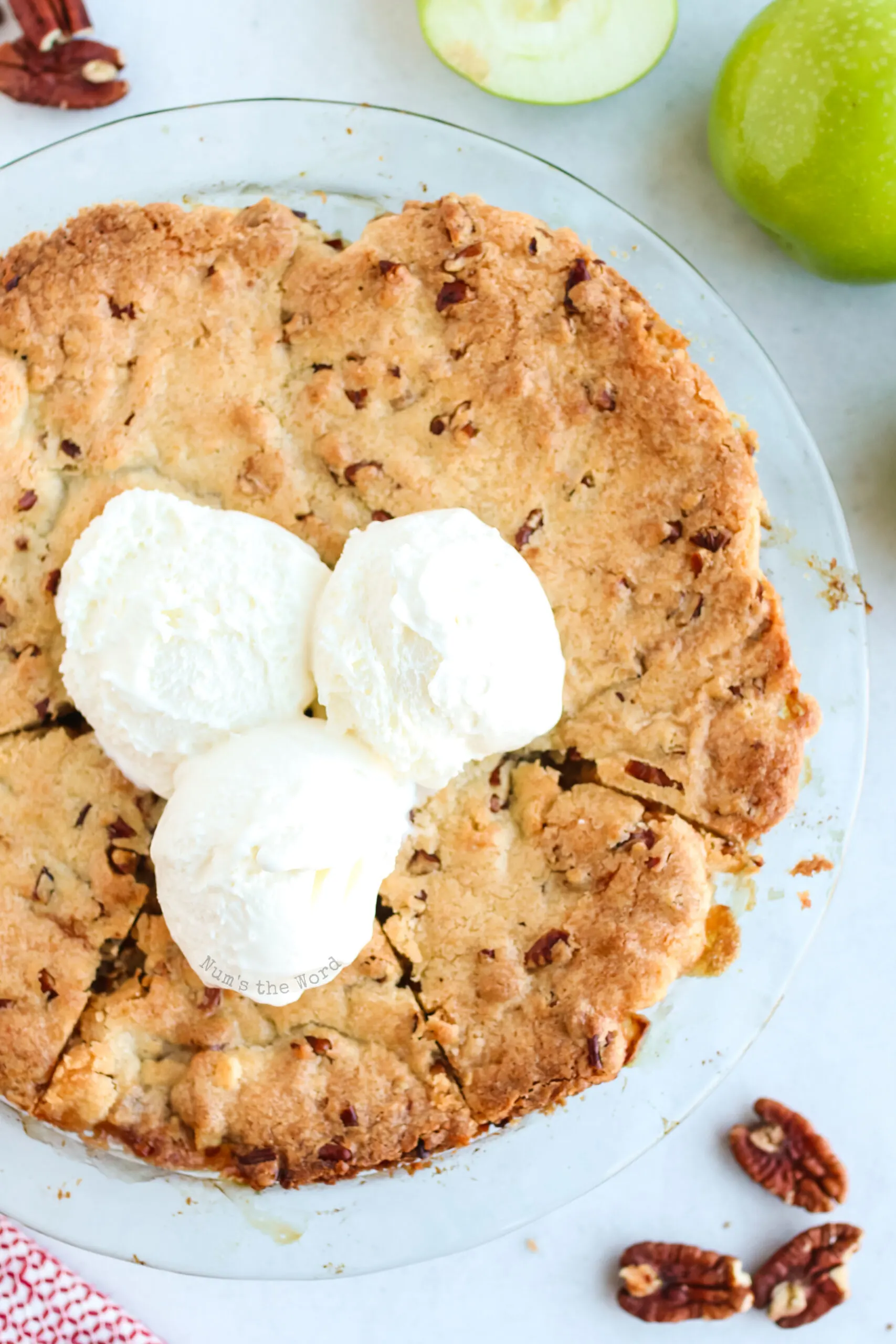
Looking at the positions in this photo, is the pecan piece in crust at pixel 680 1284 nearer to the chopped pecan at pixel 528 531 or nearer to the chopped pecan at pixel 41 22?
the chopped pecan at pixel 528 531

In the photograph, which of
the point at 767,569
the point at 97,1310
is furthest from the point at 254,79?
the point at 97,1310

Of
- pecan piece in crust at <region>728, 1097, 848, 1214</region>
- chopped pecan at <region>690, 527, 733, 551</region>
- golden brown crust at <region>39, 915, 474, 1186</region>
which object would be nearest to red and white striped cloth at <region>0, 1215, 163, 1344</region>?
golden brown crust at <region>39, 915, 474, 1186</region>

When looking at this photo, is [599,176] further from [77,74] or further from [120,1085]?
[120,1085]

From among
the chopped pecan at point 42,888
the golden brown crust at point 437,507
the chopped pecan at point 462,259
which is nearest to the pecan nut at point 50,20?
the golden brown crust at point 437,507

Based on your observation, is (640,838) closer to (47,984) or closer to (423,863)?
(423,863)

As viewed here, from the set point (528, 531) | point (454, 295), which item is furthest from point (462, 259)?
point (528, 531)

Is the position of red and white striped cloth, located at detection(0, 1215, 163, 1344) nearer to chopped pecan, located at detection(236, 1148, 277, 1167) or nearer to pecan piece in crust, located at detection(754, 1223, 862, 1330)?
chopped pecan, located at detection(236, 1148, 277, 1167)
